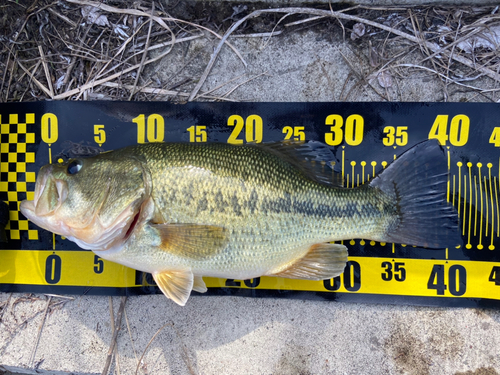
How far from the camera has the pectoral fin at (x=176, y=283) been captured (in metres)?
1.87

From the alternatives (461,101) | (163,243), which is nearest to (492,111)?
(461,101)

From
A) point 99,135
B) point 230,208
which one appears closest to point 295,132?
point 230,208

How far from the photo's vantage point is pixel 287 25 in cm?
231

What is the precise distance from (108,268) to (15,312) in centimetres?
76

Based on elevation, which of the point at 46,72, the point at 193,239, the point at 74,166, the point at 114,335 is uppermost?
the point at 46,72

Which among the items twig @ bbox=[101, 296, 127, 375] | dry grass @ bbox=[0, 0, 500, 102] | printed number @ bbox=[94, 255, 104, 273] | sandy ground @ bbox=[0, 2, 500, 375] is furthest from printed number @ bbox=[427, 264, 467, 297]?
printed number @ bbox=[94, 255, 104, 273]

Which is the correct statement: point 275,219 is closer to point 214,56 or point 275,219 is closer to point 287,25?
point 214,56

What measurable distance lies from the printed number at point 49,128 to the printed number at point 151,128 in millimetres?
601

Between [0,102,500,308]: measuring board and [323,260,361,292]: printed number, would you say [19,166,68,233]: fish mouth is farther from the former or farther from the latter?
[323,260,361,292]: printed number

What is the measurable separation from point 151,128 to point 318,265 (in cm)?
148

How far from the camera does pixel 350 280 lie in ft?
7.29

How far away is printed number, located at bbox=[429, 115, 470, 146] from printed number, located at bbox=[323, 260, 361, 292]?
1.05 metres

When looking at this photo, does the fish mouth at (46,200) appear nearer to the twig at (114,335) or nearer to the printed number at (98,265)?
the printed number at (98,265)

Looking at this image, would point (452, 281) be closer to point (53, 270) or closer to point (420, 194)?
point (420, 194)
